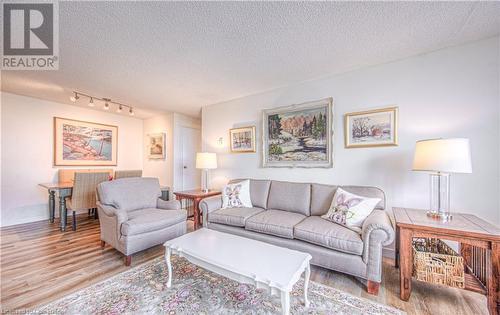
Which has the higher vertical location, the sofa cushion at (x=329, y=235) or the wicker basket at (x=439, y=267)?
the sofa cushion at (x=329, y=235)

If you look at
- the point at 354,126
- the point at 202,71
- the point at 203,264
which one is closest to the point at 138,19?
the point at 202,71

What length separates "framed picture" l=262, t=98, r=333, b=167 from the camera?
275 cm

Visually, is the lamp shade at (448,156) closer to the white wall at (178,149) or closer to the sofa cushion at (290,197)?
the sofa cushion at (290,197)

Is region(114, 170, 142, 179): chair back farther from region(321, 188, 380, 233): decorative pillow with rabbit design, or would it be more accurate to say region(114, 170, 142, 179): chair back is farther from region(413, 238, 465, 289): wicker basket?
region(413, 238, 465, 289): wicker basket

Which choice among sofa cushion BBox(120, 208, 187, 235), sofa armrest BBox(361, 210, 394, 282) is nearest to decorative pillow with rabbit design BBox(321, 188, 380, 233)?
sofa armrest BBox(361, 210, 394, 282)

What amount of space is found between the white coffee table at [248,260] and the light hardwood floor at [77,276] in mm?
673

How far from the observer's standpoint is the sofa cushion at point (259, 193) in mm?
2875

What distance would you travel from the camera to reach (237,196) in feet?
9.50

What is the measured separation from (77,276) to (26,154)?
3.09m

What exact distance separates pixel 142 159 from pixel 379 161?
209 inches

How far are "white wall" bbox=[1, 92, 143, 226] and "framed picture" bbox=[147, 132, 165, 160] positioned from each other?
154cm

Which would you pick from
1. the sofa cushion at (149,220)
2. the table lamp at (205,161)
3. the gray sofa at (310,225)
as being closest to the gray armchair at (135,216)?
the sofa cushion at (149,220)

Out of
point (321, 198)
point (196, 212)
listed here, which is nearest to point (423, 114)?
point (321, 198)

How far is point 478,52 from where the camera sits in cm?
196
